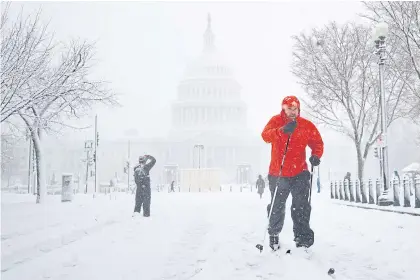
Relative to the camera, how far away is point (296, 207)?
5.33m

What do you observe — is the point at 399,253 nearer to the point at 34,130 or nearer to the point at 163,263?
the point at 163,263

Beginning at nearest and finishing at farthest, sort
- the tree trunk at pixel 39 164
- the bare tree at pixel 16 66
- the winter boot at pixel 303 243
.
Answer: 1. the winter boot at pixel 303 243
2. the bare tree at pixel 16 66
3. the tree trunk at pixel 39 164

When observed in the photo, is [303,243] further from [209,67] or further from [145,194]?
[209,67]

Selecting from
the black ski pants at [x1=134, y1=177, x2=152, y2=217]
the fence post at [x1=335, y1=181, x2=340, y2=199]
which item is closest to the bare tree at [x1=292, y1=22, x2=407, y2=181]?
the fence post at [x1=335, y1=181, x2=340, y2=199]

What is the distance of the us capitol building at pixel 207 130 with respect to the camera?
86875 mm

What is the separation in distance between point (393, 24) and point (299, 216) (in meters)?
13.0

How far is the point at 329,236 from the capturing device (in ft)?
22.7

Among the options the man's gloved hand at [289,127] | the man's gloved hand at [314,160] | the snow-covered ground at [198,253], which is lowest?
the snow-covered ground at [198,253]

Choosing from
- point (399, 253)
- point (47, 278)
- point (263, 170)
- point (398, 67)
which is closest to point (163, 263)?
point (47, 278)

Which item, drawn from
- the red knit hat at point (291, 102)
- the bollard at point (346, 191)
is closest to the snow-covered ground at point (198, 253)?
the red knit hat at point (291, 102)

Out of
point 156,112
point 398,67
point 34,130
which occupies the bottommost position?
point 34,130

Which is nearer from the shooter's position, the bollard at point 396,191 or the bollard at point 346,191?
the bollard at point 396,191

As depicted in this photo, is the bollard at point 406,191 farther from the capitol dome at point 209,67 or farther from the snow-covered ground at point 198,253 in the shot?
the capitol dome at point 209,67

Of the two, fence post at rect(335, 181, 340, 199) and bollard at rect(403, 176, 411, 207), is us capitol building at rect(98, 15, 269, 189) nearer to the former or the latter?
fence post at rect(335, 181, 340, 199)
